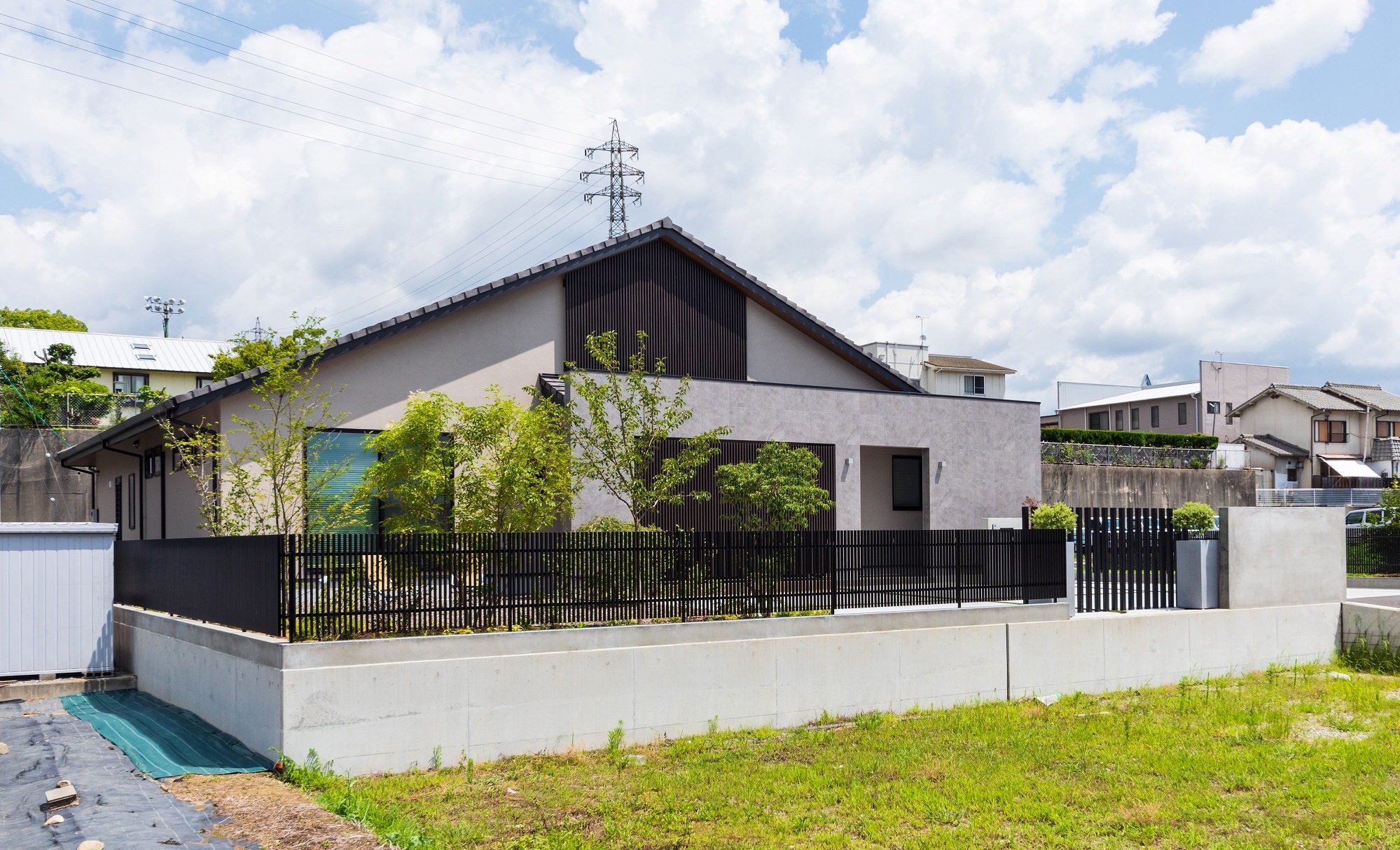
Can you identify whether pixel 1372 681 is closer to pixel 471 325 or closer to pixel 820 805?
pixel 820 805

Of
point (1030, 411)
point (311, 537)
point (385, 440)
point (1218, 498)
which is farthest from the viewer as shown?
point (1218, 498)

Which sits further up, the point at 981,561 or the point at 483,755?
the point at 981,561

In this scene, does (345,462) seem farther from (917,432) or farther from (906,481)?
(906,481)

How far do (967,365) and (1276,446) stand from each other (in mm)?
17338

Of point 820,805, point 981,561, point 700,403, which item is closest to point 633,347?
point 700,403

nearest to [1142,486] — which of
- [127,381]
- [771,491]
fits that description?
[771,491]

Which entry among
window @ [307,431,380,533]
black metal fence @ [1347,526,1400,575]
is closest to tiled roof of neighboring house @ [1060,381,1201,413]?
black metal fence @ [1347,526,1400,575]

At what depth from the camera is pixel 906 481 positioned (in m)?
23.8

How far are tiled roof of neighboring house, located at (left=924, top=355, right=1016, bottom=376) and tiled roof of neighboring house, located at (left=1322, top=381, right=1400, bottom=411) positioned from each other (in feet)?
58.4

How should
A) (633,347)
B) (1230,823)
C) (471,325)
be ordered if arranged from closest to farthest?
(1230,823)
(471,325)
(633,347)

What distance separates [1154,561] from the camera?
1662 centimetres

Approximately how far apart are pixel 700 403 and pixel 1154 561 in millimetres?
8282

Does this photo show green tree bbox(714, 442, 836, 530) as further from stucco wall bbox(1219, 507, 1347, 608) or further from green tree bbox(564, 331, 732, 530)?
stucco wall bbox(1219, 507, 1347, 608)

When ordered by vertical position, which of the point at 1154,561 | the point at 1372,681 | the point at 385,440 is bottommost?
the point at 1372,681
